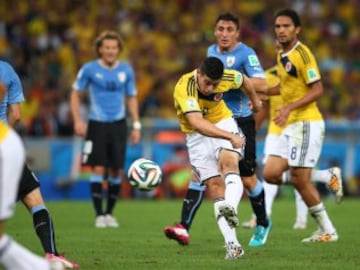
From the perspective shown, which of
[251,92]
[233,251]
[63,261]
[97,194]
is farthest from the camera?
[97,194]

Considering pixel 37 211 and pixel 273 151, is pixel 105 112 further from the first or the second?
pixel 37 211

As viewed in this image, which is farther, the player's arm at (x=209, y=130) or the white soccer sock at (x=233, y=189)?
the white soccer sock at (x=233, y=189)

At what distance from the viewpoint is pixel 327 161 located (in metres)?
21.8

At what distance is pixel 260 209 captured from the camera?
11.3 meters

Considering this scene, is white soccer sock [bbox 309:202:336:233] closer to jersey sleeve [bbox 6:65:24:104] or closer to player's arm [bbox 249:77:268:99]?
player's arm [bbox 249:77:268:99]

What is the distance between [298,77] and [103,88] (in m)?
4.11

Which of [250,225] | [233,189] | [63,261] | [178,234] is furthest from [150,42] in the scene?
[63,261]

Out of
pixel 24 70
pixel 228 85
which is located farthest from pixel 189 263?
pixel 24 70

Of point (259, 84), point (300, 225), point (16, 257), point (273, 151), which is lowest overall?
point (300, 225)

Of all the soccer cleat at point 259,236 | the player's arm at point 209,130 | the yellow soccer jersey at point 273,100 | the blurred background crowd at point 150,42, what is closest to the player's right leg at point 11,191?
the player's arm at point 209,130

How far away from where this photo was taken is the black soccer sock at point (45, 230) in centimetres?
888

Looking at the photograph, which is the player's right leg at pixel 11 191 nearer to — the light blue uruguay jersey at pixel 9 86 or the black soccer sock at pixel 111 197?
the light blue uruguay jersey at pixel 9 86

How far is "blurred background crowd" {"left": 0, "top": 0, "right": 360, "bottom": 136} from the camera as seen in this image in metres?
23.3

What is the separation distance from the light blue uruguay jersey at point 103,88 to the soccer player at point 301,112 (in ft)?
12.2
